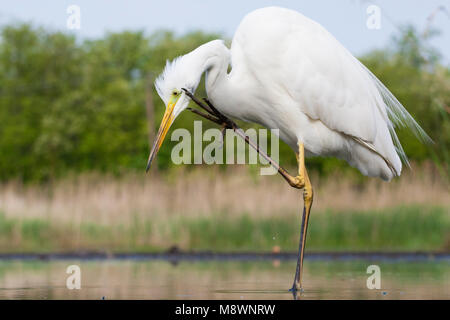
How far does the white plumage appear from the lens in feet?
19.2

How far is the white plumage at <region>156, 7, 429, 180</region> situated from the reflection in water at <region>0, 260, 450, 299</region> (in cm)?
118

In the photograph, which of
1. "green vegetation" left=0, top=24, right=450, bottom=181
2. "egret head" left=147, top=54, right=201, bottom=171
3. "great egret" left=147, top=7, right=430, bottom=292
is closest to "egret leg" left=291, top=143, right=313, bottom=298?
"great egret" left=147, top=7, right=430, bottom=292

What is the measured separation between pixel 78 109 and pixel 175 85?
882 inches

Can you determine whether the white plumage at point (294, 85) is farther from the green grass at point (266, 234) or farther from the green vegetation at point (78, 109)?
the green vegetation at point (78, 109)

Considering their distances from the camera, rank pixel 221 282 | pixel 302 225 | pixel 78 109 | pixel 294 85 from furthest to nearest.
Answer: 1. pixel 78 109
2. pixel 221 282
3. pixel 302 225
4. pixel 294 85

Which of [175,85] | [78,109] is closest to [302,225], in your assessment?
[175,85]

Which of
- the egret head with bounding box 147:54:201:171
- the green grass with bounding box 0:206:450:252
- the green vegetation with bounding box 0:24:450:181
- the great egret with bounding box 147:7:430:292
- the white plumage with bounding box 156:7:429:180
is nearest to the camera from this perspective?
the egret head with bounding box 147:54:201:171

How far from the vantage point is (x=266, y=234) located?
12562 mm

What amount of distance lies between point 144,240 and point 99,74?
18.8 meters

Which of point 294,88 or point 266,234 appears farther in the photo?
point 266,234

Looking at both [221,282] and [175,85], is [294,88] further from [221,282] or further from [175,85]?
[221,282]

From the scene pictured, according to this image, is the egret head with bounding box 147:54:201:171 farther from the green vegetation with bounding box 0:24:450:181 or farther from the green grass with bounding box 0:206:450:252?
the green vegetation with bounding box 0:24:450:181
